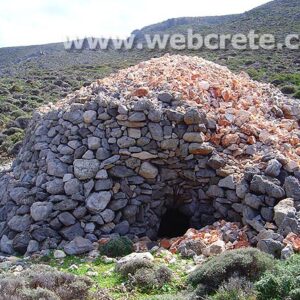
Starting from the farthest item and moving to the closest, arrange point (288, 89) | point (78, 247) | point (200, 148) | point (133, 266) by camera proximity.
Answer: point (288, 89) < point (200, 148) < point (78, 247) < point (133, 266)

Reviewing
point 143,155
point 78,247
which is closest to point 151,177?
point 143,155

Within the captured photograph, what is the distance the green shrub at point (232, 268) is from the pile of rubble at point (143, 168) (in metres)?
1.68

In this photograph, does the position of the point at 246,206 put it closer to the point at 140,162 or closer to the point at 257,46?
the point at 140,162

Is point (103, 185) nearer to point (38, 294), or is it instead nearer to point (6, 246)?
point (6, 246)

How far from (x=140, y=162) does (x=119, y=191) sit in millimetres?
612

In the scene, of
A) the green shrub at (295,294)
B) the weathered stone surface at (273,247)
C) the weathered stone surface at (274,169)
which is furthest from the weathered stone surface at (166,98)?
the green shrub at (295,294)

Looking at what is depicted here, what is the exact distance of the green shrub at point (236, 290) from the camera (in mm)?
4943

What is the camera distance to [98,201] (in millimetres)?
8000

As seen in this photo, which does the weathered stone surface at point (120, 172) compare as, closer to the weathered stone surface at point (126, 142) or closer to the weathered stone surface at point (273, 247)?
the weathered stone surface at point (126, 142)

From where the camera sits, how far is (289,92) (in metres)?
21.4

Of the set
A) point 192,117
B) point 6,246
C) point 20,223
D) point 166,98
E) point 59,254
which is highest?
point 166,98

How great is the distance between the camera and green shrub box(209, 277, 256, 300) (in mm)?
4943

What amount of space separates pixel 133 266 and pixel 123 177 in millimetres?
2370

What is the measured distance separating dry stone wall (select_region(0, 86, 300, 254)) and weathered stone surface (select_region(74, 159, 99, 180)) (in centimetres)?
2
